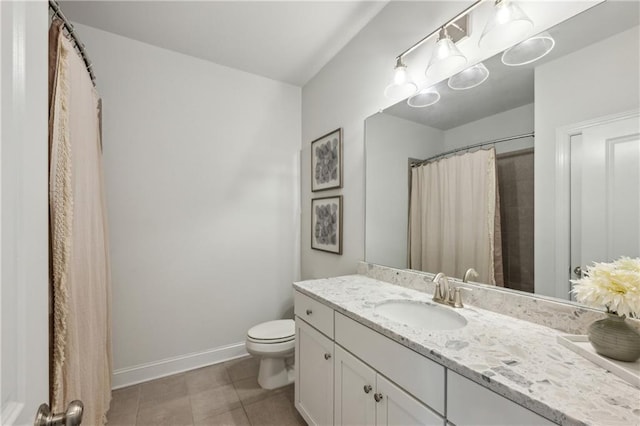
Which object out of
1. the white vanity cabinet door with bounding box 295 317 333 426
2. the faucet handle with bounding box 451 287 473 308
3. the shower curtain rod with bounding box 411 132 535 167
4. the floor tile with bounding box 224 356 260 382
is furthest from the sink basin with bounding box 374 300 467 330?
the floor tile with bounding box 224 356 260 382

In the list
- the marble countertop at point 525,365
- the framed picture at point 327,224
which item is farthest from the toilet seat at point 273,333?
the marble countertop at point 525,365

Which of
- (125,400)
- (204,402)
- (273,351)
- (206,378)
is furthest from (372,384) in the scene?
(125,400)

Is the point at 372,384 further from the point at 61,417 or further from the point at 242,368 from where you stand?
the point at 242,368

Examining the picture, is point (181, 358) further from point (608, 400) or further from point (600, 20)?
point (600, 20)

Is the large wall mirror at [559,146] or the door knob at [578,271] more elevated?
the large wall mirror at [559,146]

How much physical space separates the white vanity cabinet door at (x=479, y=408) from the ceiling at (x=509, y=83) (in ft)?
3.52

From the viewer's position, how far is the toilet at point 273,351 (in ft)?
6.18

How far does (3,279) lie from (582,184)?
1.52 metres

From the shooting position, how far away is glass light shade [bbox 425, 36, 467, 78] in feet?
4.21

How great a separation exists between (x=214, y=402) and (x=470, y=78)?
2.46 m

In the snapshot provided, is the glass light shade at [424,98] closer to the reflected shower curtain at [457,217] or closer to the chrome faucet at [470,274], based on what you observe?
the reflected shower curtain at [457,217]

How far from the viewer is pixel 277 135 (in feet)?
8.58

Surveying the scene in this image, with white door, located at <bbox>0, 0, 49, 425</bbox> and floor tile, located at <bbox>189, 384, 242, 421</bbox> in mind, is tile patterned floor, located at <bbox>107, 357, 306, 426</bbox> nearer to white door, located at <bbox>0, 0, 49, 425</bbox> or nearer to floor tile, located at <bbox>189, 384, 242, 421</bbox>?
floor tile, located at <bbox>189, 384, 242, 421</bbox>

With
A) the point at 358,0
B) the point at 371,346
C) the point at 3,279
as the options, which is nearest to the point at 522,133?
the point at 371,346
